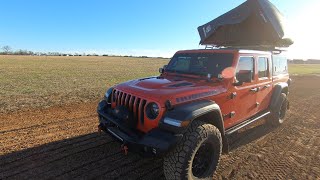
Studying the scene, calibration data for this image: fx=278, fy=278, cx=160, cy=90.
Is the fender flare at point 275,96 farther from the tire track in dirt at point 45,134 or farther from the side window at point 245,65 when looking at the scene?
the tire track in dirt at point 45,134

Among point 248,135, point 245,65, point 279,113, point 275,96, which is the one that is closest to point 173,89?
point 245,65

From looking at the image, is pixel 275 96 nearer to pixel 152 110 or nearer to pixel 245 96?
pixel 245 96

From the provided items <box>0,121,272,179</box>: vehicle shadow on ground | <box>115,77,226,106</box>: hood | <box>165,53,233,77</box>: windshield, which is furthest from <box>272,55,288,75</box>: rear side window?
<box>0,121,272,179</box>: vehicle shadow on ground

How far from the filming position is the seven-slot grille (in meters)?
4.38

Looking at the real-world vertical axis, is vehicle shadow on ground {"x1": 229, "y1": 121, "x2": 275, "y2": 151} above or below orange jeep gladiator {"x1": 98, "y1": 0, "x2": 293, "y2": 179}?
below

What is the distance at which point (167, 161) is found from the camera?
13.0 ft

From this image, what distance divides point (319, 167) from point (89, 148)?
4.39m

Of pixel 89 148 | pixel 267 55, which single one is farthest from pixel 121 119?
pixel 267 55

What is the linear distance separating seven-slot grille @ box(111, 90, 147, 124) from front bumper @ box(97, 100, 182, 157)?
25 cm

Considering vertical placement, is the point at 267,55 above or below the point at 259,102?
above

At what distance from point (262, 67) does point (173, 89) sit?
9.37 feet

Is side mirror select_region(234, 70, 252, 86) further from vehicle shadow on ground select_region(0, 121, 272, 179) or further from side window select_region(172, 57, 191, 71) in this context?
vehicle shadow on ground select_region(0, 121, 272, 179)

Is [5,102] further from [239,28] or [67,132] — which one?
[239,28]

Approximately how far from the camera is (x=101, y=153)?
209 inches
